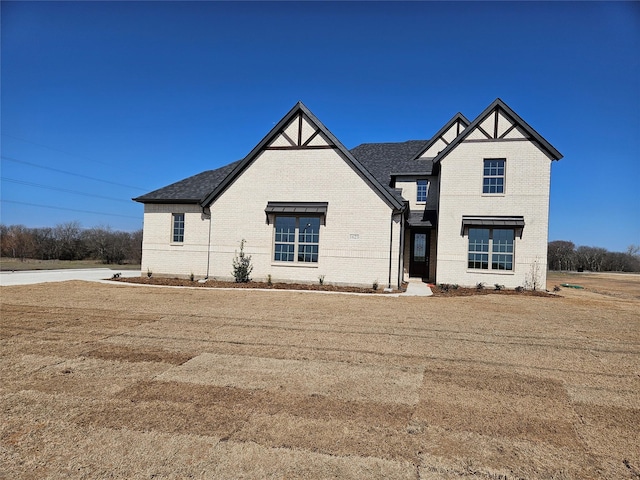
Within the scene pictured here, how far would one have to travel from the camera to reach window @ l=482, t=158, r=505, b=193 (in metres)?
17.6

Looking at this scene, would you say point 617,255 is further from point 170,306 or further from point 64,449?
point 64,449

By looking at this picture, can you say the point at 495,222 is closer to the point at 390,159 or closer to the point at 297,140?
the point at 390,159

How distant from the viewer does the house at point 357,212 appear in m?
16.6

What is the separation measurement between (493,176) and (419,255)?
241 inches

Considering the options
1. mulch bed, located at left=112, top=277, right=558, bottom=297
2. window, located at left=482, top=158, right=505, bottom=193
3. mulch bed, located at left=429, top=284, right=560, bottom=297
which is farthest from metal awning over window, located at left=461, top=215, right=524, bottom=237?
mulch bed, located at left=112, top=277, right=558, bottom=297

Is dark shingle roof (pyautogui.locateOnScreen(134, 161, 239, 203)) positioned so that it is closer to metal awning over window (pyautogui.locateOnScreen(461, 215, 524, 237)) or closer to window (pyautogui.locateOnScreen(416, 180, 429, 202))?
window (pyautogui.locateOnScreen(416, 180, 429, 202))

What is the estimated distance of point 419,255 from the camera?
2159cm

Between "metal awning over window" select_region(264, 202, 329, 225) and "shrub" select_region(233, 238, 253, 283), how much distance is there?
2133mm

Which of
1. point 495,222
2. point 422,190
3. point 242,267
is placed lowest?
point 242,267

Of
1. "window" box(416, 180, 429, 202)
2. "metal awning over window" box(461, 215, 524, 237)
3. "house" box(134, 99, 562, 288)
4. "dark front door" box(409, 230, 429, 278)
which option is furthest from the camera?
"window" box(416, 180, 429, 202)

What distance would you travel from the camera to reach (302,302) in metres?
12.0

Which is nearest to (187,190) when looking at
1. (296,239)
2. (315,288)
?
(296,239)

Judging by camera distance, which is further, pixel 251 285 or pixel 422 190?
pixel 422 190

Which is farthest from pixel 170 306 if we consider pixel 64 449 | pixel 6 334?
pixel 64 449
